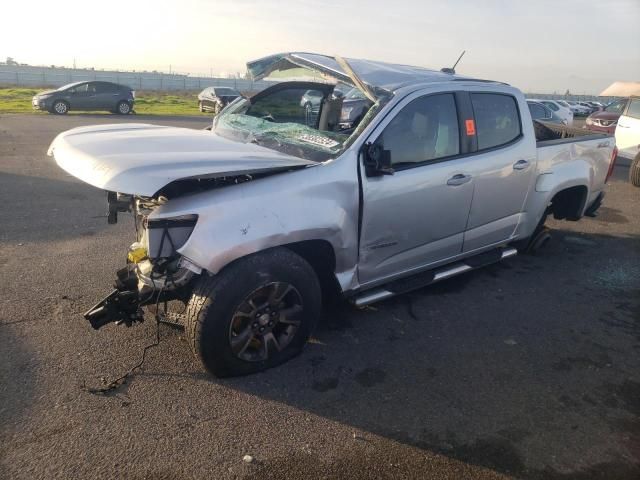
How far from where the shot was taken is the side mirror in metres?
3.45

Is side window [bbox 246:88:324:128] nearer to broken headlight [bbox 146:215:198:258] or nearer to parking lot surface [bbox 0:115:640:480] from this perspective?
parking lot surface [bbox 0:115:640:480]

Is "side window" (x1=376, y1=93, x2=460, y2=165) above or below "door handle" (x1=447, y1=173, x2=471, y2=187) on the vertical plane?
above

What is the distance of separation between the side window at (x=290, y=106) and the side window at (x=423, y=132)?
967 mm

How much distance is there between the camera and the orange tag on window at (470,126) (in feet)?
13.8

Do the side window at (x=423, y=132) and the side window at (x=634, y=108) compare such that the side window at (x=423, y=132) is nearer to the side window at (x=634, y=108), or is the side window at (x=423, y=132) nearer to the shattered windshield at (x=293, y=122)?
the shattered windshield at (x=293, y=122)

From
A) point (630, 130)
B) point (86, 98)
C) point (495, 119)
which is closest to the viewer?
point (495, 119)

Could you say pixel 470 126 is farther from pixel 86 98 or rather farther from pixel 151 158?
pixel 86 98

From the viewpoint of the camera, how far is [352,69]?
4.06 metres

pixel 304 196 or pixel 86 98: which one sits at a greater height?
pixel 304 196

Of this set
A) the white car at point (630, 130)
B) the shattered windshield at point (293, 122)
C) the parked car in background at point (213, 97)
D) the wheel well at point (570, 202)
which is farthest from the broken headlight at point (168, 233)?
the parked car in background at point (213, 97)

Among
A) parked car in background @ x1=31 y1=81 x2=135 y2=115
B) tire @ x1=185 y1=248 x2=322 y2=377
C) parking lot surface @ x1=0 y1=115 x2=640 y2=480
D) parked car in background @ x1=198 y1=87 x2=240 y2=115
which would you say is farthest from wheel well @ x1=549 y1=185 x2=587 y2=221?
parked car in background @ x1=198 y1=87 x2=240 y2=115

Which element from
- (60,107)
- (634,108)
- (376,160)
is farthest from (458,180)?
(60,107)

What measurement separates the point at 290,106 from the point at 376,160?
1618mm

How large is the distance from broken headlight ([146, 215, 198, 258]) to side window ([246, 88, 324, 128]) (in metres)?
1.89
